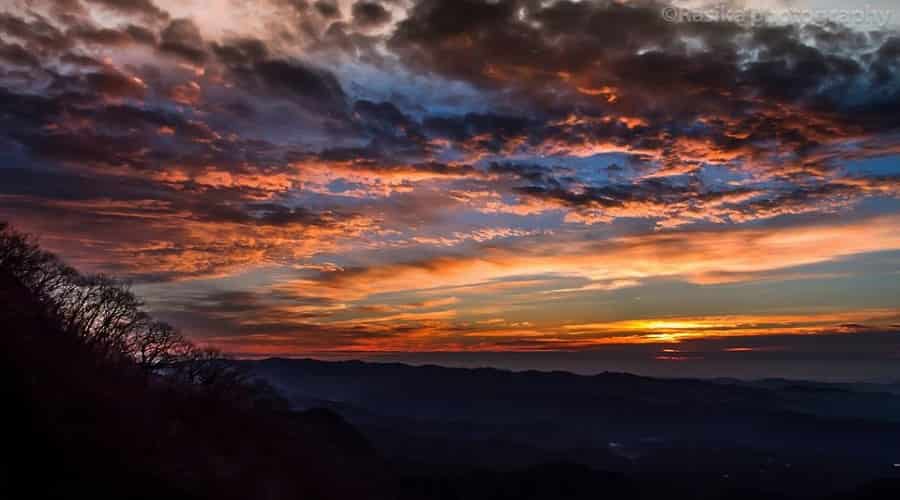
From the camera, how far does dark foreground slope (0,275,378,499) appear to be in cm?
2262

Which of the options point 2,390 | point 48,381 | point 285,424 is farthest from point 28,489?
point 285,424

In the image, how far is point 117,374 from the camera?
44750 millimetres

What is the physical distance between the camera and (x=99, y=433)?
27.5 m

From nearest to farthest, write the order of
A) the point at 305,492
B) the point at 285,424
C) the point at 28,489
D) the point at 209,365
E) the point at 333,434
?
1. the point at 28,489
2. the point at 305,492
3. the point at 209,365
4. the point at 285,424
5. the point at 333,434

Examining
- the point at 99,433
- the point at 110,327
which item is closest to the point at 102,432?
the point at 99,433

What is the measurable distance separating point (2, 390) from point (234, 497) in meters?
15.2

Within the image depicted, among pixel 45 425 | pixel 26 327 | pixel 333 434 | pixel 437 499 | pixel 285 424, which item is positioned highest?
pixel 26 327

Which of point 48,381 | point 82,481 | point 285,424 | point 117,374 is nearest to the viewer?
point 82,481

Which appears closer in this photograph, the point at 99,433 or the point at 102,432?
the point at 99,433

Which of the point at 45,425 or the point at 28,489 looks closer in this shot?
the point at 28,489

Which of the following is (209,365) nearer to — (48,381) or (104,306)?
(104,306)

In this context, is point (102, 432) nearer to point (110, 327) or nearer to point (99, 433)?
point (99, 433)

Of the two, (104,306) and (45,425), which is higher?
(104,306)

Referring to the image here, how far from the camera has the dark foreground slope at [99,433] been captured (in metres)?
22.6
